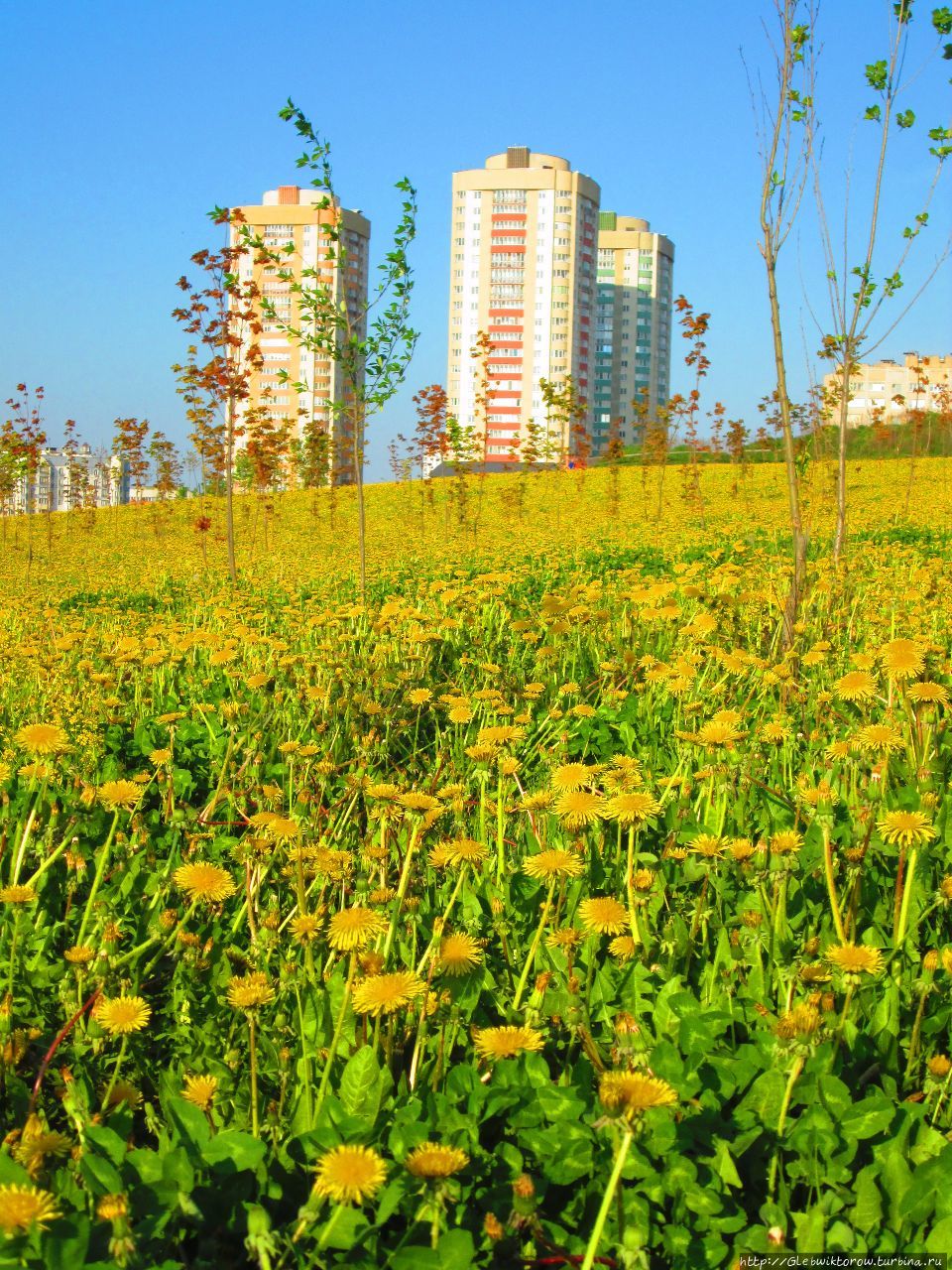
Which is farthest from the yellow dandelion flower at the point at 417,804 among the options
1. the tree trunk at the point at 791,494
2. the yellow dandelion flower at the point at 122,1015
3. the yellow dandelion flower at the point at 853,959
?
the tree trunk at the point at 791,494

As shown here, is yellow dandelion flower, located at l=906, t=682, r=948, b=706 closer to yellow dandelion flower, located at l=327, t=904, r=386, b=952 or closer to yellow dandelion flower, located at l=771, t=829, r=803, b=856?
yellow dandelion flower, located at l=771, t=829, r=803, b=856

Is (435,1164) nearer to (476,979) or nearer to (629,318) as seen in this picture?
(476,979)

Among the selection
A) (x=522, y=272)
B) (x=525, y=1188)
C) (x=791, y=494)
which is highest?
(x=522, y=272)

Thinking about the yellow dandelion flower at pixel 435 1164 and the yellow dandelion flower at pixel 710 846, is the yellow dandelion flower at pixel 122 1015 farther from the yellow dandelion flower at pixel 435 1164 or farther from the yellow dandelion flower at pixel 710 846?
the yellow dandelion flower at pixel 710 846

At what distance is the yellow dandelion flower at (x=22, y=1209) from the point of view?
39.6 inches

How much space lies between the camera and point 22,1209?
1017 millimetres

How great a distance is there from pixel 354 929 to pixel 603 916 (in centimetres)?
46

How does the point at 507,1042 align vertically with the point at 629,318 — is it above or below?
below

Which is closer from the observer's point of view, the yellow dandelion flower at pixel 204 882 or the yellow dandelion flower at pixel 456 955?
the yellow dandelion flower at pixel 456 955

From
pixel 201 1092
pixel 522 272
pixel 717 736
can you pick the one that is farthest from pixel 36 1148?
pixel 522 272

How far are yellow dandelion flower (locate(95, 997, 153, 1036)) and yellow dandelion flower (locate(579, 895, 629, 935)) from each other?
0.78 metres

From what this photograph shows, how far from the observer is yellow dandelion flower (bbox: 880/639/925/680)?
2.60m

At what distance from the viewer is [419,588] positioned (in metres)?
7.57

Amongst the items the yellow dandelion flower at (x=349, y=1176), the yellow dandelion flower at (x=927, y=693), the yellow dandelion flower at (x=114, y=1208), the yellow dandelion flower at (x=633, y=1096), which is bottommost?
the yellow dandelion flower at (x=114, y=1208)
